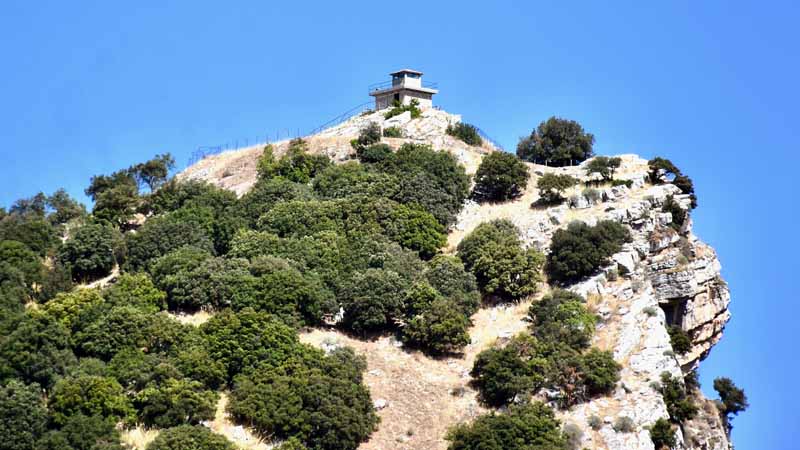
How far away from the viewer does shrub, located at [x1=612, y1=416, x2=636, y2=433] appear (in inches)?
2933

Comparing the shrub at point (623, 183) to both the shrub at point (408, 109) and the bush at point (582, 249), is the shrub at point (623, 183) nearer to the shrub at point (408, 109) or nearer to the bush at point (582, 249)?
the bush at point (582, 249)

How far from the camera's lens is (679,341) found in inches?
3386

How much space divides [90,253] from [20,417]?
975 inches

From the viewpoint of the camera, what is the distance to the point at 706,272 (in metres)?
89.6

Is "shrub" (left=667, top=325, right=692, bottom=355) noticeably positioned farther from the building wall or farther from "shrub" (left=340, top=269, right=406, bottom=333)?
the building wall

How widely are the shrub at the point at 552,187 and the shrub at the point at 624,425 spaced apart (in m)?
26.5

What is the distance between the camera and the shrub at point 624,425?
244ft

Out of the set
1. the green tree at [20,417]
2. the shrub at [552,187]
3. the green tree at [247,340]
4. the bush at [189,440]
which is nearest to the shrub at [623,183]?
the shrub at [552,187]

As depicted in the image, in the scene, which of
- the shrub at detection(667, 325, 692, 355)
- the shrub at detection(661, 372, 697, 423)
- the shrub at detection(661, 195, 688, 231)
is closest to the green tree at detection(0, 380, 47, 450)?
the shrub at detection(661, 372, 697, 423)

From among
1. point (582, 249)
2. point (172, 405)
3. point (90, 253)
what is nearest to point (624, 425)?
point (582, 249)

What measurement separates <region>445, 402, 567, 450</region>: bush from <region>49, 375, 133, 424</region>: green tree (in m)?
17.2

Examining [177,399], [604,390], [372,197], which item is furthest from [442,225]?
[177,399]

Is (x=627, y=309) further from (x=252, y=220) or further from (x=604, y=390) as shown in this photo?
(x=252, y=220)

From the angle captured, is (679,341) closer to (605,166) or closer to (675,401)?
(675,401)
